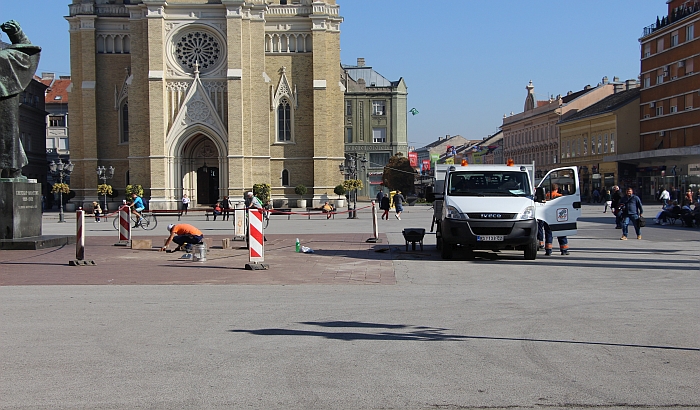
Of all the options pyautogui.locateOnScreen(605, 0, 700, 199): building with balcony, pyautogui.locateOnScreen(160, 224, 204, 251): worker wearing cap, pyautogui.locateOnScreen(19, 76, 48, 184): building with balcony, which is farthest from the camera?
pyautogui.locateOnScreen(19, 76, 48, 184): building with balcony

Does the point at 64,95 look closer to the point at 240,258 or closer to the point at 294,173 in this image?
the point at 294,173

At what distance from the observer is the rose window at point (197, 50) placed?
5778 cm

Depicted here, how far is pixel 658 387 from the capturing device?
603 centimetres

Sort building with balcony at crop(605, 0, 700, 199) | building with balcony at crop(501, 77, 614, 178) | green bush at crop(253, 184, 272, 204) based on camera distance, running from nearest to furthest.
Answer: green bush at crop(253, 184, 272, 204) < building with balcony at crop(605, 0, 700, 199) < building with balcony at crop(501, 77, 614, 178)

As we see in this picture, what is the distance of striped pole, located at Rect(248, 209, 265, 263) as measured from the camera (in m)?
15.4

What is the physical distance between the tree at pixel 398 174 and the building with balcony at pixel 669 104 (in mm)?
23052

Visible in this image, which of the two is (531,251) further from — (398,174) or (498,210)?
(398,174)

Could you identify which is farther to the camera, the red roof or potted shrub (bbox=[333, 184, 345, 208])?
the red roof

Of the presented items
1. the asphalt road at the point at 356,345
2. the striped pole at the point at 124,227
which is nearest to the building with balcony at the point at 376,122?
the striped pole at the point at 124,227

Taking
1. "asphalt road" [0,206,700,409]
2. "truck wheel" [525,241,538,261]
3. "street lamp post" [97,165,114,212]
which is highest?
"street lamp post" [97,165,114,212]

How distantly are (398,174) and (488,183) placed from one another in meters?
66.1

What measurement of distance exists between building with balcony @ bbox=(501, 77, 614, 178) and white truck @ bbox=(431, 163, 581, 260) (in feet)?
197

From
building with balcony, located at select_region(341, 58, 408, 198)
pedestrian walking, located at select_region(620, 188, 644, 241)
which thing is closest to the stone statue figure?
pedestrian walking, located at select_region(620, 188, 644, 241)

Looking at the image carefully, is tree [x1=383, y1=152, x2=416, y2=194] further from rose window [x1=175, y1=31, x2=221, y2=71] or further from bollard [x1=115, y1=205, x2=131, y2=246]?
bollard [x1=115, y1=205, x2=131, y2=246]
